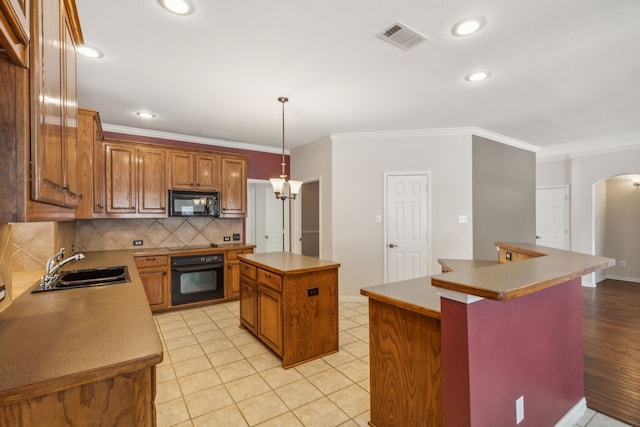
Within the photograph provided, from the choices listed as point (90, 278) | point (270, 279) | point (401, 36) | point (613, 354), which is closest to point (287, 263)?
point (270, 279)

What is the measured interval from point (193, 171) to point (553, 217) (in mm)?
6854

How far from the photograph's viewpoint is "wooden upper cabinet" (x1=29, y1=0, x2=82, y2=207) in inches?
33.2

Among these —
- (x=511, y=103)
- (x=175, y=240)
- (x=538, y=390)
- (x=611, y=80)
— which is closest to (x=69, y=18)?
(x=538, y=390)

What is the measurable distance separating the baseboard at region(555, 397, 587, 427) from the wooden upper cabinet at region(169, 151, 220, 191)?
14.7ft

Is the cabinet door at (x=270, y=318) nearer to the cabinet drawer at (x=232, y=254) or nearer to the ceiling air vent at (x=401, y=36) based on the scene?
the cabinet drawer at (x=232, y=254)

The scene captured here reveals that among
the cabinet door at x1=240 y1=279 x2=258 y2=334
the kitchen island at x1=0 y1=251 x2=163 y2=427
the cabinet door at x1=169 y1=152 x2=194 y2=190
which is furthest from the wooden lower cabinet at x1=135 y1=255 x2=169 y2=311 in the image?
the kitchen island at x1=0 y1=251 x2=163 y2=427

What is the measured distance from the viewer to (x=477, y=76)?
9.16ft

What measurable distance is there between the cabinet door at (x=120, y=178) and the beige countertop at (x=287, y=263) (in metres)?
1.93

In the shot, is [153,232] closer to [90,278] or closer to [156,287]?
[156,287]

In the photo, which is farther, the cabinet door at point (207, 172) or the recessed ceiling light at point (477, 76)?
the cabinet door at point (207, 172)

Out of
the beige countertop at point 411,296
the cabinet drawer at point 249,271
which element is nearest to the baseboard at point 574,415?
the beige countertop at point 411,296

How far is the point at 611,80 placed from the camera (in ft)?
9.47

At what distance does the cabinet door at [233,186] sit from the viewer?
471 cm

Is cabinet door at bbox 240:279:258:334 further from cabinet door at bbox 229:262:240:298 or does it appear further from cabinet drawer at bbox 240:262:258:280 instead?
cabinet door at bbox 229:262:240:298
